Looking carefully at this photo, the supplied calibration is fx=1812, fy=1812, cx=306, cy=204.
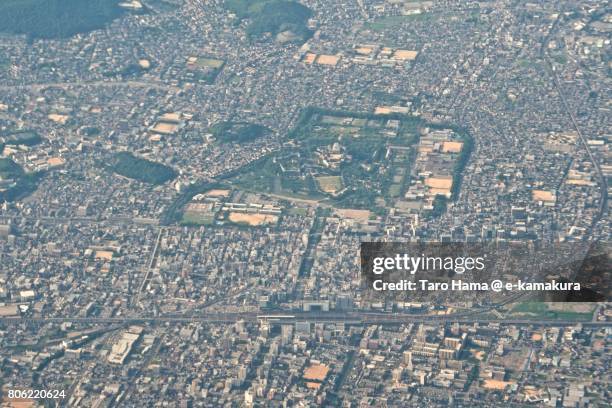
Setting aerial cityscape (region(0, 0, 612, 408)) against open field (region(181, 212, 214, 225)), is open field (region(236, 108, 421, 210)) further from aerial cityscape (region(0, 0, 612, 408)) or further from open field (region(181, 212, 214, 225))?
open field (region(181, 212, 214, 225))

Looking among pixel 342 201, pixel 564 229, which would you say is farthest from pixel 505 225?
pixel 342 201

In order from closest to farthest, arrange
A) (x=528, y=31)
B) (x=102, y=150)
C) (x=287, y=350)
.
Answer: (x=287, y=350)
(x=102, y=150)
(x=528, y=31)

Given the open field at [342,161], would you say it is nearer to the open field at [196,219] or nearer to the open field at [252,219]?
the open field at [252,219]

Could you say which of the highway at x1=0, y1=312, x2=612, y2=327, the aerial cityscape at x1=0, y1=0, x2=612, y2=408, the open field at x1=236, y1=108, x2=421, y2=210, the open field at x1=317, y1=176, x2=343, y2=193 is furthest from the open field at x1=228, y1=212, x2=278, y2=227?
the highway at x1=0, y1=312, x2=612, y2=327

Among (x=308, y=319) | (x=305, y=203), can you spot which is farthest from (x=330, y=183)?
(x=308, y=319)

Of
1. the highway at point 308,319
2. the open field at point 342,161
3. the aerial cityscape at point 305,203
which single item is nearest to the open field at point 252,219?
the aerial cityscape at point 305,203

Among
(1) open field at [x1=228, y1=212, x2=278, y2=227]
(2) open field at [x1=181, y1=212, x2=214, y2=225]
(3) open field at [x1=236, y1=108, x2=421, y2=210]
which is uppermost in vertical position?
(1) open field at [x1=228, y1=212, x2=278, y2=227]

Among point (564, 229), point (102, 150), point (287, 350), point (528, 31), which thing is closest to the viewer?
point (287, 350)

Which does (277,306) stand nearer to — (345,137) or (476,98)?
(345,137)
